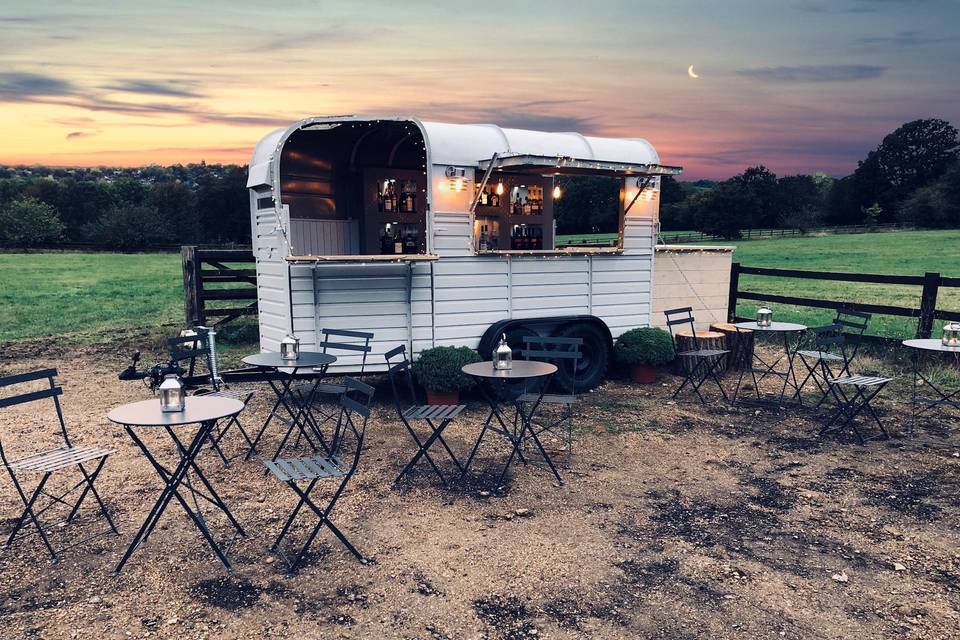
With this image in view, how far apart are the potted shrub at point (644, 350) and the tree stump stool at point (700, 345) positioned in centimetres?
43

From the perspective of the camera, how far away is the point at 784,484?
5.12 metres

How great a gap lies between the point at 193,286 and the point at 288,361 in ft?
21.1

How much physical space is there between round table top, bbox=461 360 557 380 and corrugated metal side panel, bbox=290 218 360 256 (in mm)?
4681

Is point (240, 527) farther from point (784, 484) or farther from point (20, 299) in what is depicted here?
point (20, 299)

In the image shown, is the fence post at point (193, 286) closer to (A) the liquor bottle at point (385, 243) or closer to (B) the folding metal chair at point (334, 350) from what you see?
(A) the liquor bottle at point (385, 243)

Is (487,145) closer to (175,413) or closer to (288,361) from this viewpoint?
(288,361)

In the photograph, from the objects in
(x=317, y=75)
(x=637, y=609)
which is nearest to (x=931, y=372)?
(x=637, y=609)

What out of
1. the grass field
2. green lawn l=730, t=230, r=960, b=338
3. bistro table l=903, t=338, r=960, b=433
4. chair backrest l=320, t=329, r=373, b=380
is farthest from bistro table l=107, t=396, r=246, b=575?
green lawn l=730, t=230, r=960, b=338

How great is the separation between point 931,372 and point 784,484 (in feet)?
16.4

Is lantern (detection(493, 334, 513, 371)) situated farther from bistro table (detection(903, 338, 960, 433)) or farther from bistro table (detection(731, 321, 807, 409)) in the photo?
bistro table (detection(903, 338, 960, 433))

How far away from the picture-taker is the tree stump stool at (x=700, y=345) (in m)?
8.83

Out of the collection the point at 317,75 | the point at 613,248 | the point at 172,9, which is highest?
the point at 172,9

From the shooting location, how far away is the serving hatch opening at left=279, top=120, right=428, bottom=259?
930 centimetres

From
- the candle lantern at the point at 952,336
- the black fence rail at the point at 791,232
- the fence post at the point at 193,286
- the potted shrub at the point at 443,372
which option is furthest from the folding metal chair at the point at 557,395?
the black fence rail at the point at 791,232
